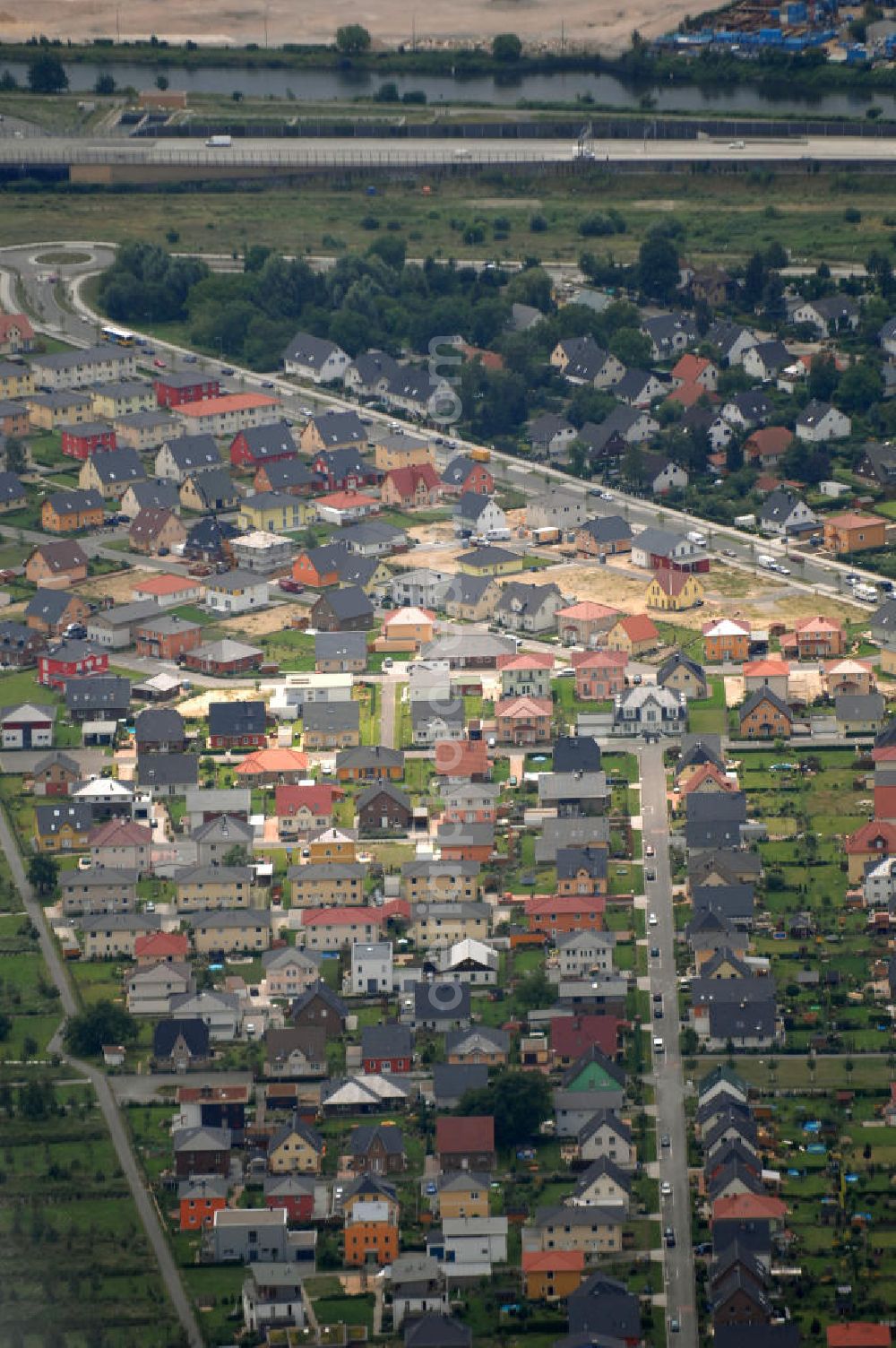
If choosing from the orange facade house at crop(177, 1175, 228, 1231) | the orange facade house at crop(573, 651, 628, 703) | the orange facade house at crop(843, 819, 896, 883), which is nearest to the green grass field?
the orange facade house at crop(573, 651, 628, 703)

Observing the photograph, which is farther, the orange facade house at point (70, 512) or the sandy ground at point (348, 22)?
the sandy ground at point (348, 22)

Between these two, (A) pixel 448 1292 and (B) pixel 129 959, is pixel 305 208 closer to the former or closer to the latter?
(B) pixel 129 959

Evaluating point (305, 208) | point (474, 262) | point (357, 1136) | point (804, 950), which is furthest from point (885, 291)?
point (357, 1136)

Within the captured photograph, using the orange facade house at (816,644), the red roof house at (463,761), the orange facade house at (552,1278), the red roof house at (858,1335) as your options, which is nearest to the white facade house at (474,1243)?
the orange facade house at (552,1278)

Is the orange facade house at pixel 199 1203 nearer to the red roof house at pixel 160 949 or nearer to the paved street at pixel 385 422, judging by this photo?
the red roof house at pixel 160 949

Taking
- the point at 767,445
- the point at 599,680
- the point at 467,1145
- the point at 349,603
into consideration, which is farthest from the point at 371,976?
the point at 767,445
